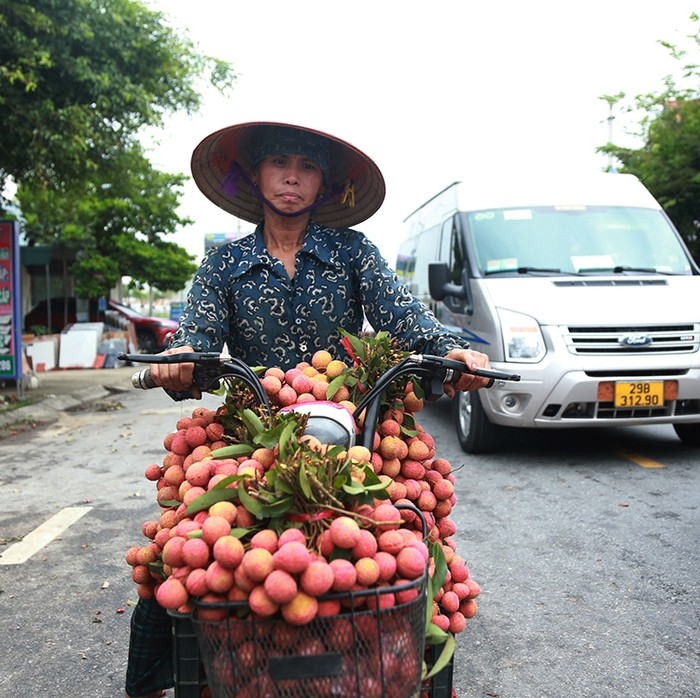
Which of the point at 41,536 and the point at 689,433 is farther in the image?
the point at 689,433

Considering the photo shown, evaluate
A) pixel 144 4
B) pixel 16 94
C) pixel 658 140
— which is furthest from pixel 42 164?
pixel 658 140

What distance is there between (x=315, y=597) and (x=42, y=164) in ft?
33.1

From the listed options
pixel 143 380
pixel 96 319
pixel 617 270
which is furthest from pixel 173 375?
pixel 96 319

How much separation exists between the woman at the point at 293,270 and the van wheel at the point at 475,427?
12.2ft

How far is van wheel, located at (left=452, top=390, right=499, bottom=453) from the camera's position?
6.15m

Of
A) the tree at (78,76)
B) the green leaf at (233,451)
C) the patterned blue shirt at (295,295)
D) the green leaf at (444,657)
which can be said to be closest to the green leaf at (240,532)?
the green leaf at (233,451)

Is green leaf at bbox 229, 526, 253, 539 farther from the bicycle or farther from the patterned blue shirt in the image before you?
the patterned blue shirt

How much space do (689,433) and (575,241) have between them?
1956 millimetres

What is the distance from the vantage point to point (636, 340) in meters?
5.61

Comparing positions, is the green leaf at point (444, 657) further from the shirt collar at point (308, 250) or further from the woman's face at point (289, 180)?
the woman's face at point (289, 180)

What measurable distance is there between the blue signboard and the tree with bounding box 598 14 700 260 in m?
11.6

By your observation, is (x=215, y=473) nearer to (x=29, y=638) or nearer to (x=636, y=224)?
(x=29, y=638)

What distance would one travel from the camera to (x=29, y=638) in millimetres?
3127

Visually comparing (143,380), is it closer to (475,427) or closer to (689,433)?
(475,427)
